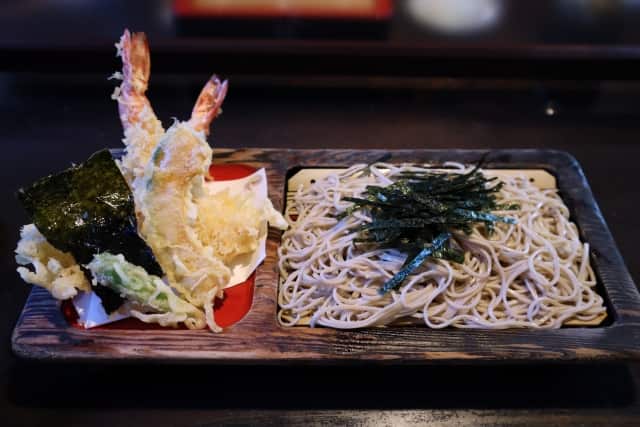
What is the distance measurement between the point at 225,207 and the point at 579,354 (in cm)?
160

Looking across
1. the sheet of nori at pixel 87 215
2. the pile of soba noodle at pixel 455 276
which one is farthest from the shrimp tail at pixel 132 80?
the pile of soba noodle at pixel 455 276

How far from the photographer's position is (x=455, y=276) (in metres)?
2.40

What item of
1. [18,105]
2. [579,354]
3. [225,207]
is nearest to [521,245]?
[579,354]

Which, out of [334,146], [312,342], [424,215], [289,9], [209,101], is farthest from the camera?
[289,9]

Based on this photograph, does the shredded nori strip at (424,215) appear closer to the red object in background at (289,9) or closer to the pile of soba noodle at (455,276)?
the pile of soba noodle at (455,276)

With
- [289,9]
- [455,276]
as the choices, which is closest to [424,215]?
[455,276]

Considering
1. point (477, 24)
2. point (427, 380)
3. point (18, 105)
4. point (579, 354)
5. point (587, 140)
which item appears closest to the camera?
point (579, 354)

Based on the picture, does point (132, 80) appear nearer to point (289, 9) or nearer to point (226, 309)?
point (226, 309)

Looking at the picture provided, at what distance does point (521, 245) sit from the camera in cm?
256

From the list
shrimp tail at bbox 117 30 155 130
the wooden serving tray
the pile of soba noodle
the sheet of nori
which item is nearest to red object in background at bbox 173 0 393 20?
shrimp tail at bbox 117 30 155 130

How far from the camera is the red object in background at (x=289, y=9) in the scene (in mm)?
3896

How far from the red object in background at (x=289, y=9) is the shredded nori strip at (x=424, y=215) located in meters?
1.77

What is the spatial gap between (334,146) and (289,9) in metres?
1.25

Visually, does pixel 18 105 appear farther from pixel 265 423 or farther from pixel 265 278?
pixel 265 423
